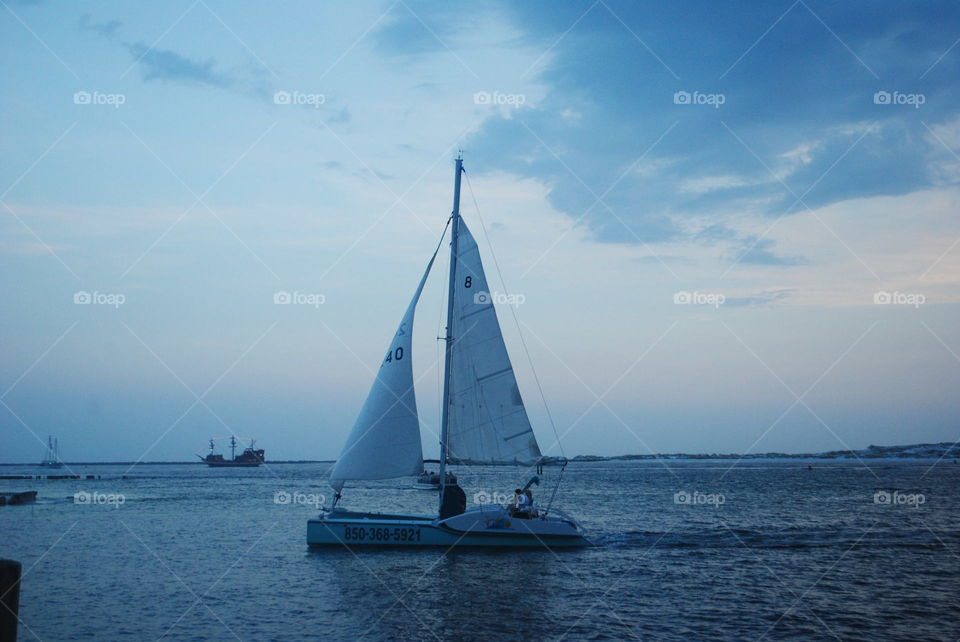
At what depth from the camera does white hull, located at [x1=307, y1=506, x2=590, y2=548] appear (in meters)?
30.7

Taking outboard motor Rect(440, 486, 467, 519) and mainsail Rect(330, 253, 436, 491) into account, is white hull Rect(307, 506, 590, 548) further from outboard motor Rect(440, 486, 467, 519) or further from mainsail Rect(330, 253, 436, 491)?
mainsail Rect(330, 253, 436, 491)

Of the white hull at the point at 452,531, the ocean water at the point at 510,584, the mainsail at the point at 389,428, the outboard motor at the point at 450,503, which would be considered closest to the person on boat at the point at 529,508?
the white hull at the point at 452,531

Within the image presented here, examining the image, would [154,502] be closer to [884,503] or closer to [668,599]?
[668,599]

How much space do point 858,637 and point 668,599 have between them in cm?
612

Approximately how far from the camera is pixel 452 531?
101 feet

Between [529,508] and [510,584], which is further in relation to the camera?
[529,508]

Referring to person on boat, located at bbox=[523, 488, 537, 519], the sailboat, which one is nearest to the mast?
the sailboat

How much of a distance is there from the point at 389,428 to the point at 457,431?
286 centimetres

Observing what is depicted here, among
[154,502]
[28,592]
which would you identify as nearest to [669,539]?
[28,592]

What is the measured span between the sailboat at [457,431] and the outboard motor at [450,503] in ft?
0.14

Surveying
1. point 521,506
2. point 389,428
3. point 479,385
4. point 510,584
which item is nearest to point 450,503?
point 521,506

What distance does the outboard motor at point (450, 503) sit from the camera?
31.2 m

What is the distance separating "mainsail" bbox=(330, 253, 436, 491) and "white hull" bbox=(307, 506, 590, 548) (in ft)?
6.92

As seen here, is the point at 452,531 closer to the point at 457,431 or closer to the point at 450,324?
the point at 457,431
